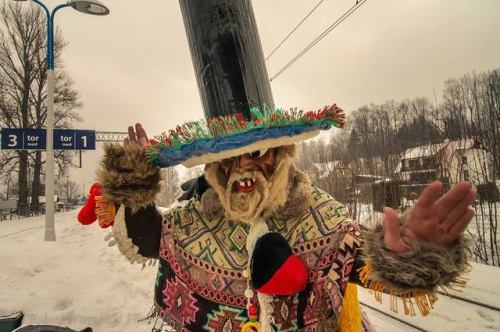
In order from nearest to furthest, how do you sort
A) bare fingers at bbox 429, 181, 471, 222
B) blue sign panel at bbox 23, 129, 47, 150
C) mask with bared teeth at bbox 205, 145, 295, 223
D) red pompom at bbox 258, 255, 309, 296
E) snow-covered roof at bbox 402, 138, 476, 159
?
bare fingers at bbox 429, 181, 471, 222 < red pompom at bbox 258, 255, 309, 296 < mask with bared teeth at bbox 205, 145, 295, 223 < snow-covered roof at bbox 402, 138, 476, 159 < blue sign panel at bbox 23, 129, 47, 150

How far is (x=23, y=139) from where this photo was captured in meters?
6.09

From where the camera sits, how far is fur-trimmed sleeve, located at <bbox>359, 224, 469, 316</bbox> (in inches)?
37.7

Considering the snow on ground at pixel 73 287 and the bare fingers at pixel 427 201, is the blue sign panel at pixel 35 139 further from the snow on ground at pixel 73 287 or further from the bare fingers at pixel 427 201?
the bare fingers at pixel 427 201

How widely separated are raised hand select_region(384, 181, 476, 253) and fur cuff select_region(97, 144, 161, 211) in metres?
0.95

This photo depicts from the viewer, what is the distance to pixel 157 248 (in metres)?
1.51

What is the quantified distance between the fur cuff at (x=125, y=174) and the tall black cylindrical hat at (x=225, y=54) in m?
0.48

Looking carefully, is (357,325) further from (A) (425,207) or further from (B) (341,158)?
(B) (341,158)

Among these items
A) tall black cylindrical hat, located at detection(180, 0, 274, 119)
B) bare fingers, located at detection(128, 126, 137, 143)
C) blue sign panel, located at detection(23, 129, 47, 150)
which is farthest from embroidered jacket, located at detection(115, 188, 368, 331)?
blue sign panel, located at detection(23, 129, 47, 150)

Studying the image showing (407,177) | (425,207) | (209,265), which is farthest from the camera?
(407,177)

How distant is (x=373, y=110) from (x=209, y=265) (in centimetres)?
2948

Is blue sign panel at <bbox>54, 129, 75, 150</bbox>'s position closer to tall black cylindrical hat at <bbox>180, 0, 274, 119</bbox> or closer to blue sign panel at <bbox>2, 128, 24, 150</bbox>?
blue sign panel at <bbox>2, 128, 24, 150</bbox>

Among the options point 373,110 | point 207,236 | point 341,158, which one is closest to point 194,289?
point 207,236

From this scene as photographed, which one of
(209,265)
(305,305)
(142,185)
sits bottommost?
(305,305)

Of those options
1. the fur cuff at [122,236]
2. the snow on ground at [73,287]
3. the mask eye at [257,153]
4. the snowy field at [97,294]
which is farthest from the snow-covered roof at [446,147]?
the fur cuff at [122,236]
